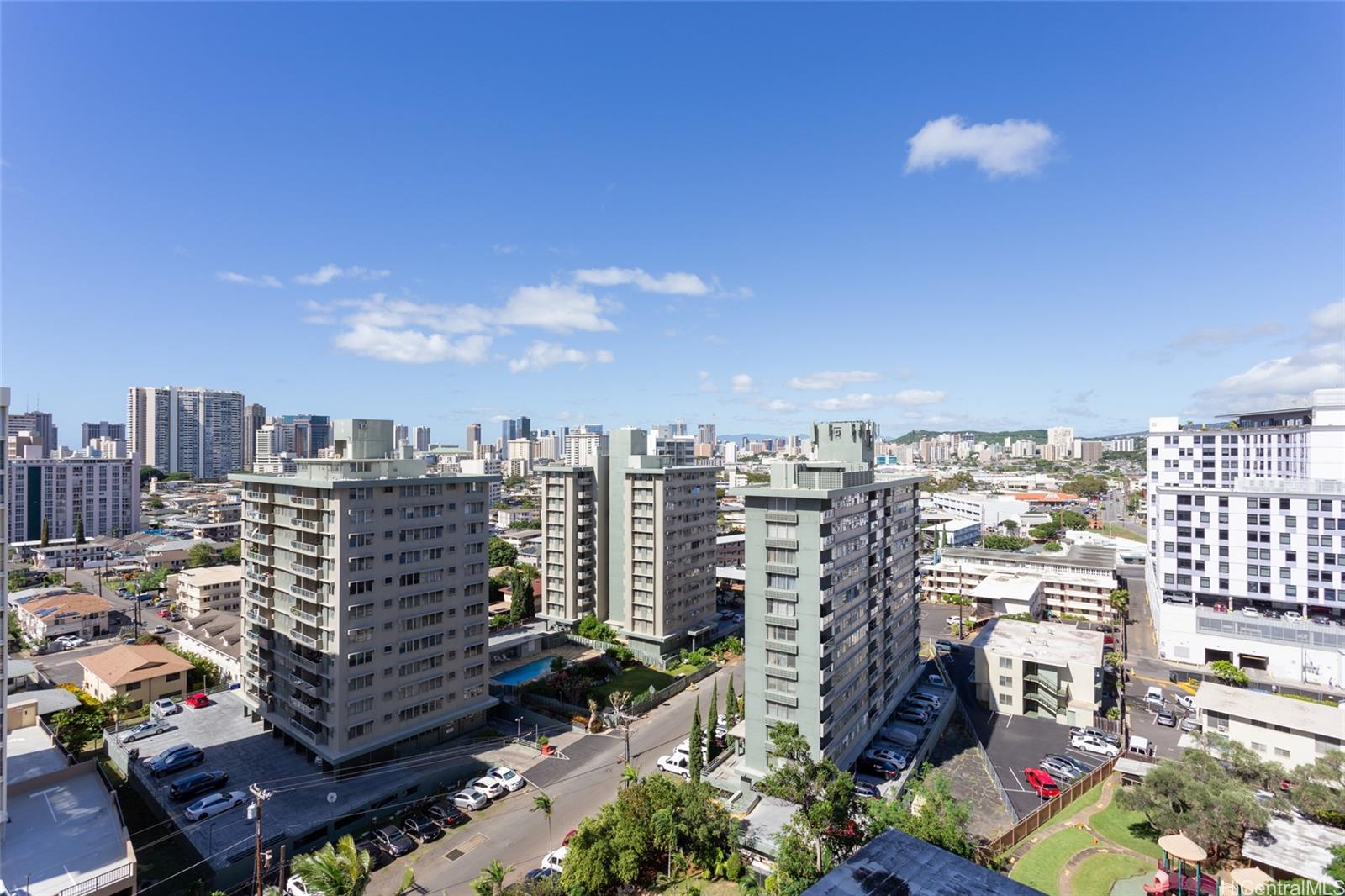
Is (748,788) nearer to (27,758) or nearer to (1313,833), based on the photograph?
(1313,833)

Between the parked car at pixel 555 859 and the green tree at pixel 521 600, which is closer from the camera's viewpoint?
the parked car at pixel 555 859

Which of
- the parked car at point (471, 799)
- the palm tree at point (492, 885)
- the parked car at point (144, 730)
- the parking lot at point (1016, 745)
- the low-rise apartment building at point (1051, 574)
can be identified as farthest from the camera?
the low-rise apartment building at point (1051, 574)

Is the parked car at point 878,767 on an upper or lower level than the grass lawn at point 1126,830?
upper

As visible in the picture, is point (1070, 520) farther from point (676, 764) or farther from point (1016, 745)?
point (676, 764)

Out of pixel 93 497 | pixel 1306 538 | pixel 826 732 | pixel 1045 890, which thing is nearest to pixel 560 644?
pixel 826 732

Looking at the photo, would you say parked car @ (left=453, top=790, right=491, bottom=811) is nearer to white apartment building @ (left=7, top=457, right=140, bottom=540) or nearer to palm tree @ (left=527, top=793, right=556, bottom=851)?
palm tree @ (left=527, top=793, right=556, bottom=851)

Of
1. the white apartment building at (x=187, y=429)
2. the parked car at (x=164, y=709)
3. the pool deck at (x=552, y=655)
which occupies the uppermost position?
the white apartment building at (x=187, y=429)

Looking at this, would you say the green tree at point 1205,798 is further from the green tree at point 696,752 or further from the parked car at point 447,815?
the parked car at point 447,815

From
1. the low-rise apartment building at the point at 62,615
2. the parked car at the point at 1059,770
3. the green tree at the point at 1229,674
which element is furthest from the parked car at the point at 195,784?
the green tree at the point at 1229,674
